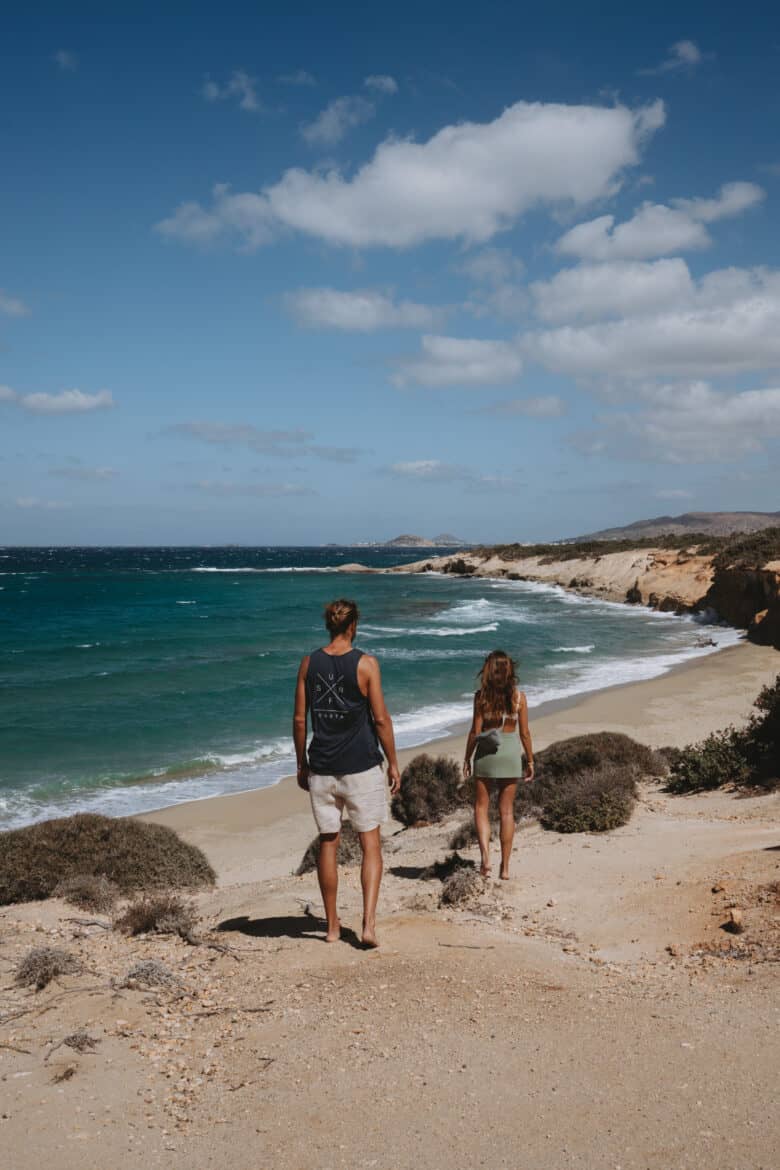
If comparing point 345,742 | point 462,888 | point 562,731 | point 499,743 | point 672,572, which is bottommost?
point 562,731

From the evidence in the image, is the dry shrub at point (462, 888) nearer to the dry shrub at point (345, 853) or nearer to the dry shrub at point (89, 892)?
the dry shrub at point (345, 853)

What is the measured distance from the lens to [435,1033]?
3689mm

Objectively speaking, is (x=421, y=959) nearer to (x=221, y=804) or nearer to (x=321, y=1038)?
(x=321, y=1038)

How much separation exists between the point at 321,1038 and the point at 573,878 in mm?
3424

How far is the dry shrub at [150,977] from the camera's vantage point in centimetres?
450

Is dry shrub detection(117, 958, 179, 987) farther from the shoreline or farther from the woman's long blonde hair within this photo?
the shoreline

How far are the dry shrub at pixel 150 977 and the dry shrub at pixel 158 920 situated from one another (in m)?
0.93

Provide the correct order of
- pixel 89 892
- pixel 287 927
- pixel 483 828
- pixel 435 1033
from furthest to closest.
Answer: pixel 89 892
pixel 483 828
pixel 287 927
pixel 435 1033

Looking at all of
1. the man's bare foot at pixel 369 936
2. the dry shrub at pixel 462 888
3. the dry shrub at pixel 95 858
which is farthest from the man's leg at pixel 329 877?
the dry shrub at pixel 95 858

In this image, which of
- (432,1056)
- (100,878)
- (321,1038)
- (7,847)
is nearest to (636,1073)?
(432,1056)

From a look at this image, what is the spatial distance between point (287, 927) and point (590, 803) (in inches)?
164

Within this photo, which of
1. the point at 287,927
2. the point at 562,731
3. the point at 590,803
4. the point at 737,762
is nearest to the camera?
the point at 287,927

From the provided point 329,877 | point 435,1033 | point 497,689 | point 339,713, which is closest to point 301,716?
point 339,713

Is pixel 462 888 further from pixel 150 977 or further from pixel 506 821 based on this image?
pixel 150 977
